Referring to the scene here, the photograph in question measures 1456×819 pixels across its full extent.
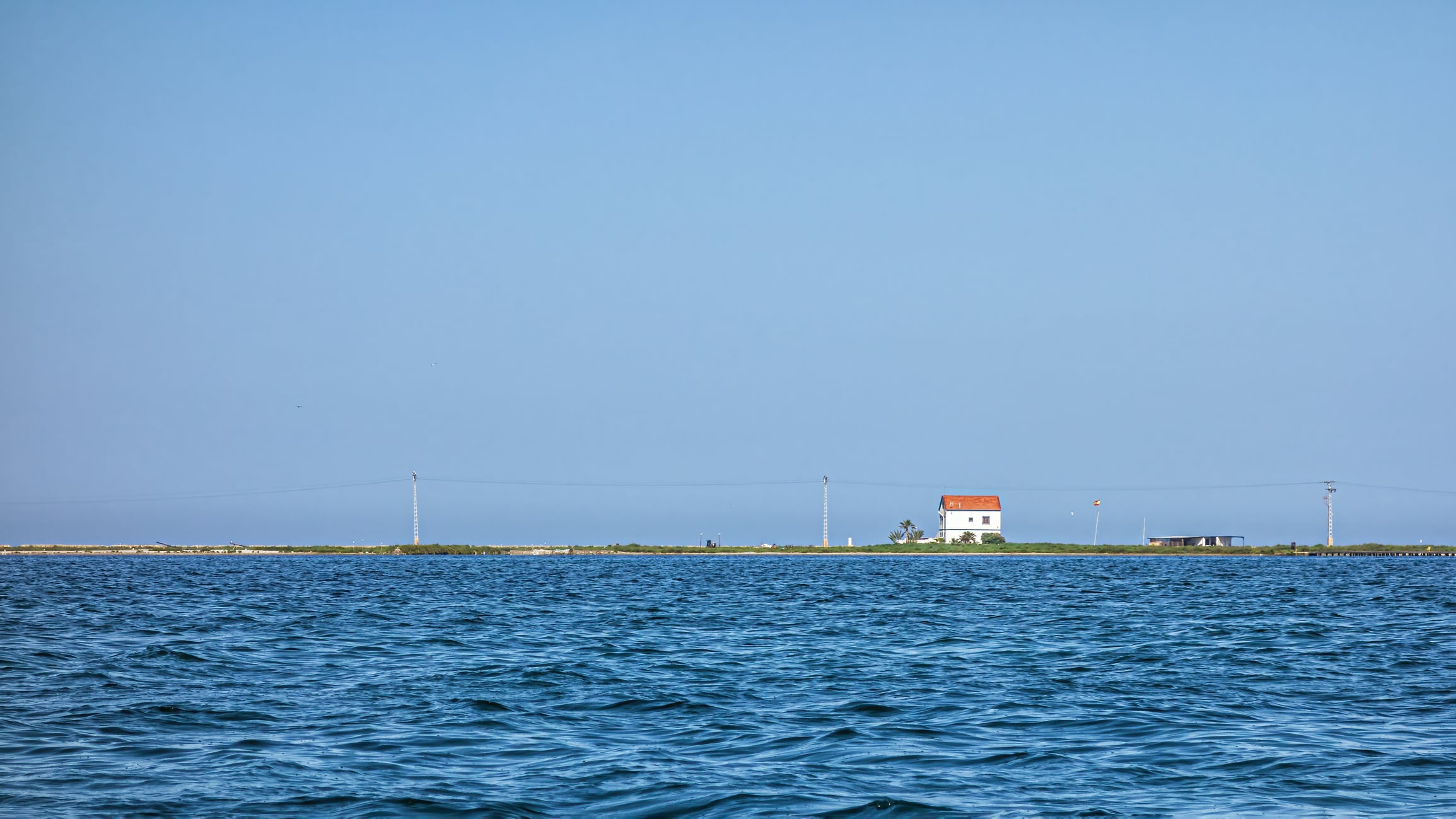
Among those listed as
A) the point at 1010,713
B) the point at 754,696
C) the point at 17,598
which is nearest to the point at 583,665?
the point at 754,696

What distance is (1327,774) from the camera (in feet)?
47.4

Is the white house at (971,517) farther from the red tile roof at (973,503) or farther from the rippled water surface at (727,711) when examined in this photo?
the rippled water surface at (727,711)

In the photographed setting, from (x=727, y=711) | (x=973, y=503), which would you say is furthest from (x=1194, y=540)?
(x=727, y=711)

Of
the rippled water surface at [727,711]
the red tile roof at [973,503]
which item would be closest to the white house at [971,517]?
the red tile roof at [973,503]

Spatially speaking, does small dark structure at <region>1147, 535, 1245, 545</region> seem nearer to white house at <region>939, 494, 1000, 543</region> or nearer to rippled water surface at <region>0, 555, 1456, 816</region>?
white house at <region>939, 494, 1000, 543</region>

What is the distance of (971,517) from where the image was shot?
149 meters

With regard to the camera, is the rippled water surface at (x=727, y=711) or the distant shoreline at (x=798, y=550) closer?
the rippled water surface at (x=727, y=711)

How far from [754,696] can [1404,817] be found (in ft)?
35.9

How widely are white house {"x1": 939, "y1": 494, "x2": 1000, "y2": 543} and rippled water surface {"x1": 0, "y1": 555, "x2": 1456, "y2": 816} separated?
10454 centimetres

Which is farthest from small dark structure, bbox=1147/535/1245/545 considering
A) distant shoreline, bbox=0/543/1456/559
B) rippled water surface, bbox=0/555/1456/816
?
rippled water surface, bbox=0/555/1456/816

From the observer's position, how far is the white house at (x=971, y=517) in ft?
487

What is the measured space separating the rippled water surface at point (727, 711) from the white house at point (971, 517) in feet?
343

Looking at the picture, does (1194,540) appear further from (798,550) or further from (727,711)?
(727,711)

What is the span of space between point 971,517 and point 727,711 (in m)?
134
